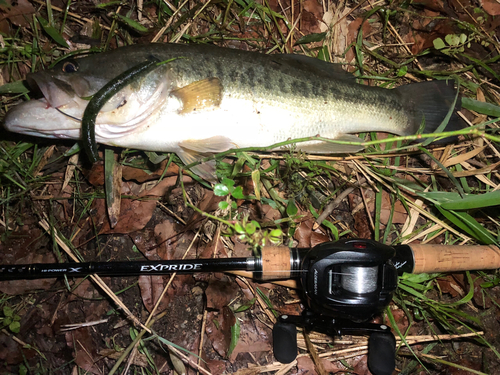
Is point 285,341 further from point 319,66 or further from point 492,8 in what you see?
point 492,8

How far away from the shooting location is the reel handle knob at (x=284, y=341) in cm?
248

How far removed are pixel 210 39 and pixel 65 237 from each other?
6.92 feet

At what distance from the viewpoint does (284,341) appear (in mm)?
2508

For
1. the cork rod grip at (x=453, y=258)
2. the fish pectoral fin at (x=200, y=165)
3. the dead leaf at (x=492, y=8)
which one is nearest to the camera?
the cork rod grip at (x=453, y=258)

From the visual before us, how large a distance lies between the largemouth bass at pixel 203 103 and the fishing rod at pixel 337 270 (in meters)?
0.81

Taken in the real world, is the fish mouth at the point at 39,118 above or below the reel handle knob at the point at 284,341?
above

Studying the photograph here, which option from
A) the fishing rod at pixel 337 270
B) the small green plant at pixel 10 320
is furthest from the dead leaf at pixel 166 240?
the small green plant at pixel 10 320

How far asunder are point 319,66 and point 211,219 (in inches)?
61.3

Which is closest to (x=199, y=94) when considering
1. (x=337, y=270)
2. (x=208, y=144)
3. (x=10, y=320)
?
(x=208, y=144)

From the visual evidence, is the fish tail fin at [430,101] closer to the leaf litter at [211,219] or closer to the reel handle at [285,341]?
the leaf litter at [211,219]

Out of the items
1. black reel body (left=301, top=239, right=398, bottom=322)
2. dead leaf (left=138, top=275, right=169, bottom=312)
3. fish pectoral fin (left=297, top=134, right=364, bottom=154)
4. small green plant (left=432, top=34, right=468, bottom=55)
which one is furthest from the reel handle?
small green plant (left=432, top=34, right=468, bottom=55)

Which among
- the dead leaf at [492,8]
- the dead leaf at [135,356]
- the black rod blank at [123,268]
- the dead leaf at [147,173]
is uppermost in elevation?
the dead leaf at [492,8]

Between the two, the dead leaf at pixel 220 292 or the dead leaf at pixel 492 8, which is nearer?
the dead leaf at pixel 220 292

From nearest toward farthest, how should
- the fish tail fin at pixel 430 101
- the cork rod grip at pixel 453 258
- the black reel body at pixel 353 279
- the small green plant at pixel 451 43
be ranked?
the black reel body at pixel 353 279 < the cork rod grip at pixel 453 258 < the fish tail fin at pixel 430 101 < the small green plant at pixel 451 43
